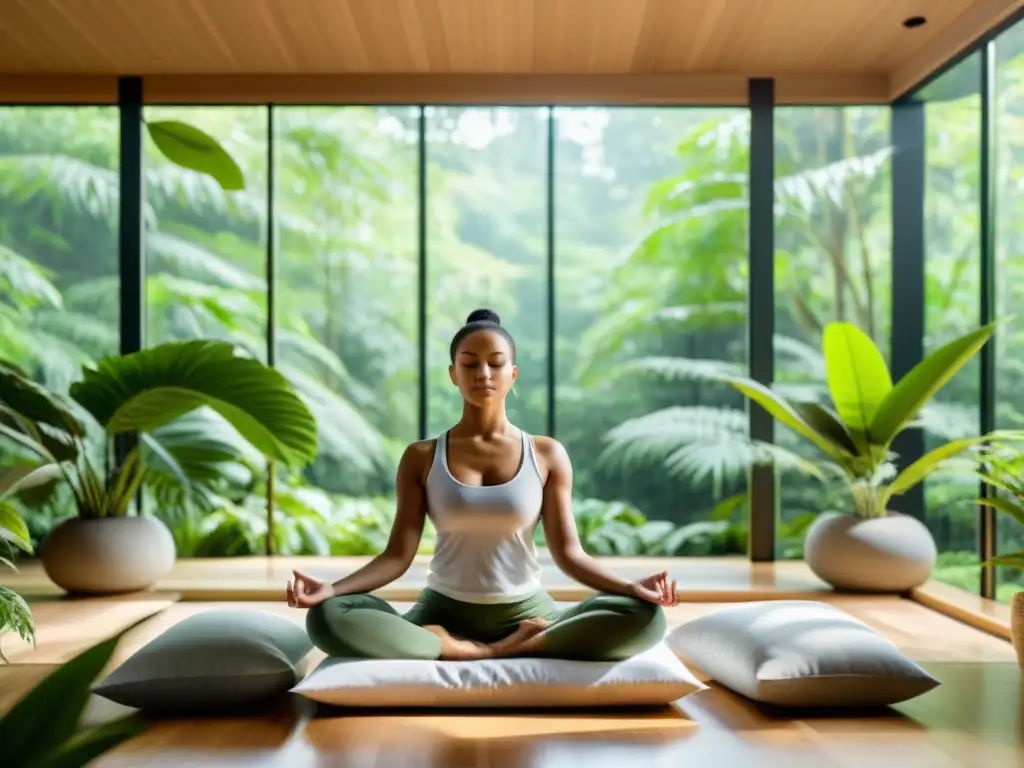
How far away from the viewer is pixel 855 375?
460 centimetres

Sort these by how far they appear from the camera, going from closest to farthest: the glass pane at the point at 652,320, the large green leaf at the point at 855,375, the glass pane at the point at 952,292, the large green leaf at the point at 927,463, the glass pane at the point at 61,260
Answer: the large green leaf at the point at 927,463
the large green leaf at the point at 855,375
the glass pane at the point at 952,292
the glass pane at the point at 61,260
the glass pane at the point at 652,320

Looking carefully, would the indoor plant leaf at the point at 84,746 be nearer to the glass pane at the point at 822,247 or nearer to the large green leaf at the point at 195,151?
the large green leaf at the point at 195,151

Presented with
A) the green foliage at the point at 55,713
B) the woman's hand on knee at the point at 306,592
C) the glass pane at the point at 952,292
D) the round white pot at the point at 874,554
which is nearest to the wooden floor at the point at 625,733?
the woman's hand on knee at the point at 306,592

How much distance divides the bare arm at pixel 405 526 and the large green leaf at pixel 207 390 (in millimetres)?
1493

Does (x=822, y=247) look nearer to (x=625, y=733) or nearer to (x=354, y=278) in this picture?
(x=354, y=278)

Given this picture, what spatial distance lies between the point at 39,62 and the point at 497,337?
A: 3275 mm

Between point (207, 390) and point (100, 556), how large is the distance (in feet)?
2.56

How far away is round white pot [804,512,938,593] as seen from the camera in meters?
4.44

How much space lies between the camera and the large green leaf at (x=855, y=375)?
4.60m

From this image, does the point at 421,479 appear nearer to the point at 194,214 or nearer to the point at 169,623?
the point at 169,623

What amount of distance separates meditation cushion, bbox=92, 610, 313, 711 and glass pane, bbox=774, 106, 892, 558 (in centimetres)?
420

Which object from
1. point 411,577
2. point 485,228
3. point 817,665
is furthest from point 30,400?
point 485,228

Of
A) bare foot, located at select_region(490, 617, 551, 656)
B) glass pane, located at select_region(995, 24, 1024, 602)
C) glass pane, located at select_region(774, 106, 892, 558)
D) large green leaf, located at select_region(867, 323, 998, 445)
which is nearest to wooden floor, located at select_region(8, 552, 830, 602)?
large green leaf, located at select_region(867, 323, 998, 445)

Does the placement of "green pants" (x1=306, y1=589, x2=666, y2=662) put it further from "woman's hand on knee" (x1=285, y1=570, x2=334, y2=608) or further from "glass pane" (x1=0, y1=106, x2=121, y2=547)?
"glass pane" (x1=0, y1=106, x2=121, y2=547)
